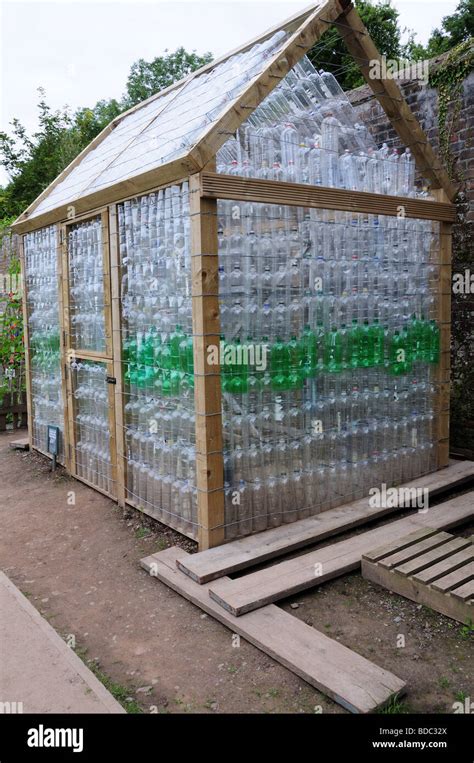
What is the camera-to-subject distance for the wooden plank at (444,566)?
352 centimetres

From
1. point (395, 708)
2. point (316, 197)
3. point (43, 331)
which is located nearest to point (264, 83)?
point (316, 197)

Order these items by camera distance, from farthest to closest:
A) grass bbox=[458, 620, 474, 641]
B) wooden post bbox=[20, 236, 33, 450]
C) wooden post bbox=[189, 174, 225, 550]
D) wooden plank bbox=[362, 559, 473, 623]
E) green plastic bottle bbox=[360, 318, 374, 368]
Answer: wooden post bbox=[20, 236, 33, 450], green plastic bottle bbox=[360, 318, 374, 368], wooden post bbox=[189, 174, 225, 550], wooden plank bbox=[362, 559, 473, 623], grass bbox=[458, 620, 474, 641]

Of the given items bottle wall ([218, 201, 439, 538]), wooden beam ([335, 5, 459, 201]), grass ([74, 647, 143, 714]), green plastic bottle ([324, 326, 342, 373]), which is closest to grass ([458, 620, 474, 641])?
bottle wall ([218, 201, 439, 538])

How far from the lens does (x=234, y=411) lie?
4.00 m

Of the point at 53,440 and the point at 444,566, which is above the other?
the point at 53,440

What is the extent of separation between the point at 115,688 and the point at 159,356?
2.26 metres

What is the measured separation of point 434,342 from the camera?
17.5 feet

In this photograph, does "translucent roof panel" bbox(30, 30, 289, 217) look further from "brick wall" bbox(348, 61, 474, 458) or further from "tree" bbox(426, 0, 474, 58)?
"tree" bbox(426, 0, 474, 58)

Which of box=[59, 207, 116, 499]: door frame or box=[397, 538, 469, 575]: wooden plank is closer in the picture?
box=[397, 538, 469, 575]: wooden plank

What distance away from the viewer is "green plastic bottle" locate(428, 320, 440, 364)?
5305 millimetres

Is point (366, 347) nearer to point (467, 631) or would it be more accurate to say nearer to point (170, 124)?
point (467, 631)

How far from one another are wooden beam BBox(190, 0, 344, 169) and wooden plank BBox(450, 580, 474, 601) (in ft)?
9.43

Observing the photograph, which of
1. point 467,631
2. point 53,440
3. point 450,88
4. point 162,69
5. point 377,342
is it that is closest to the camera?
point 467,631
